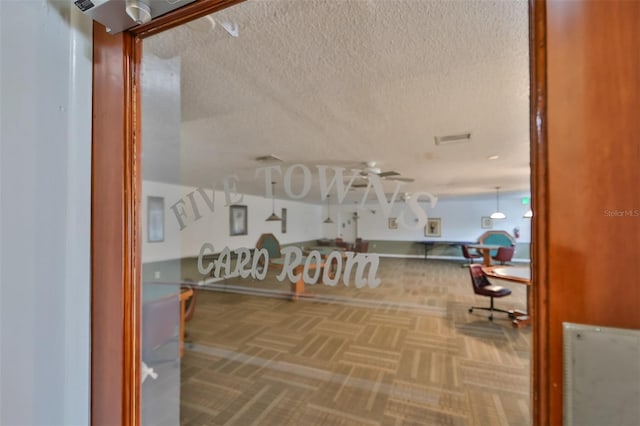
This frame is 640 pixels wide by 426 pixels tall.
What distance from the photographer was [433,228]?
134cm

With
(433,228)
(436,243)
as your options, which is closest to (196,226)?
(433,228)

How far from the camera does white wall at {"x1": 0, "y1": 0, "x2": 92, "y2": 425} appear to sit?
2.40 ft

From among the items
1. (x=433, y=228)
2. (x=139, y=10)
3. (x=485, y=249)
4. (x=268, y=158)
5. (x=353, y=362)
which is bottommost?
(x=353, y=362)

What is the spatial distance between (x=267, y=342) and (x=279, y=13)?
3484mm

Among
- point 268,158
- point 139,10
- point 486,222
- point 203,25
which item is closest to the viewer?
point 139,10

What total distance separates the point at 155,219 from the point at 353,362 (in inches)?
103

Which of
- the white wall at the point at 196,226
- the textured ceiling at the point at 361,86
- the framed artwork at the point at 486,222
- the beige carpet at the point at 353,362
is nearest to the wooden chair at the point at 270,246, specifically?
the white wall at the point at 196,226

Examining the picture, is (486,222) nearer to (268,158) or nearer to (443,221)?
(443,221)

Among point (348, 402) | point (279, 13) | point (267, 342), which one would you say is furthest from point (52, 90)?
point (267, 342)

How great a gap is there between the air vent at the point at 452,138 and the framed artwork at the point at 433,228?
113 cm

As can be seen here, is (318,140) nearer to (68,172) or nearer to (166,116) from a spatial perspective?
(166,116)

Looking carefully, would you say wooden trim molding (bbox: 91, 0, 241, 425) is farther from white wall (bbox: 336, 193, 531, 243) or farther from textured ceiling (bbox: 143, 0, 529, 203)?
white wall (bbox: 336, 193, 531, 243)

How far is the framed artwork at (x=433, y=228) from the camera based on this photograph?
1.24m

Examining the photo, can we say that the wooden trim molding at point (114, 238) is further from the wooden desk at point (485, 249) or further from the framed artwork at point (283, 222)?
the wooden desk at point (485, 249)
